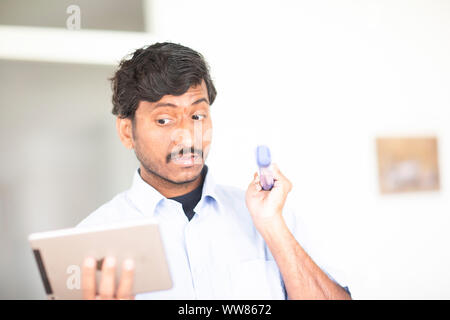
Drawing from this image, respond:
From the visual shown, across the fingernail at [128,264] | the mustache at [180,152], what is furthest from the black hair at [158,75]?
the fingernail at [128,264]

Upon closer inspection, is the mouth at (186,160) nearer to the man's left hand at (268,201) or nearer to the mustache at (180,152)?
the mustache at (180,152)

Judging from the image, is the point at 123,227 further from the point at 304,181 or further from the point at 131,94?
the point at 304,181

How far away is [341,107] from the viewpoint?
142 cm

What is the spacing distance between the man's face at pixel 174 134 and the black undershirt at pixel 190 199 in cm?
4

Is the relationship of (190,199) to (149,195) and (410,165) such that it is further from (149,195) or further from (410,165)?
(410,165)

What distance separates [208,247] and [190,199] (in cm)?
12

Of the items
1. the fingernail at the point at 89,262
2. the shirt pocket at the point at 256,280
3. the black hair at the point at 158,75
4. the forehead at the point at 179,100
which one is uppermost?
the black hair at the point at 158,75

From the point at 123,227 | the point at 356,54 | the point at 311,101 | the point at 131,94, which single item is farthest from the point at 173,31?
the point at 123,227

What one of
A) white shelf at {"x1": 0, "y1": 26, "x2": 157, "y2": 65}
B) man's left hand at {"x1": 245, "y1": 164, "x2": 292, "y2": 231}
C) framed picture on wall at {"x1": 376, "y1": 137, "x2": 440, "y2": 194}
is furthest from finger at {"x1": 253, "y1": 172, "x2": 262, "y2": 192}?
framed picture on wall at {"x1": 376, "y1": 137, "x2": 440, "y2": 194}

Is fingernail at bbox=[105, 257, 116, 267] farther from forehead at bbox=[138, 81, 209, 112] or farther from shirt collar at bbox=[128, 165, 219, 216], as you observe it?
forehead at bbox=[138, 81, 209, 112]

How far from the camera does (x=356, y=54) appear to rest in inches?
55.3

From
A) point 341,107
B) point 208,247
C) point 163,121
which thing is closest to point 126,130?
point 163,121

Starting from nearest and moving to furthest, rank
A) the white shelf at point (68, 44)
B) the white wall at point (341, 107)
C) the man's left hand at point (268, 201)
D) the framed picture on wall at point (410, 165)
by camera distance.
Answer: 1. the man's left hand at point (268, 201)
2. the white shelf at point (68, 44)
3. the white wall at point (341, 107)
4. the framed picture on wall at point (410, 165)

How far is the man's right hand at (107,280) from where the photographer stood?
716 millimetres
